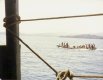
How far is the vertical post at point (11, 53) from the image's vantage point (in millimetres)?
2434

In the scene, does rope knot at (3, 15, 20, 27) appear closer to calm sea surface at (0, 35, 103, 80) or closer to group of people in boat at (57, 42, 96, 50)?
calm sea surface at (0, 35, 103, 80)

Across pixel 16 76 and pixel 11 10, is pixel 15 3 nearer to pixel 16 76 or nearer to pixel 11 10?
pixel 11 10

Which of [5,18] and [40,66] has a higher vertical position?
[5,18]

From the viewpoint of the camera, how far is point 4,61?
2482 mm

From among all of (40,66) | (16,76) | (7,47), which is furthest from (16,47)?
(40,66)

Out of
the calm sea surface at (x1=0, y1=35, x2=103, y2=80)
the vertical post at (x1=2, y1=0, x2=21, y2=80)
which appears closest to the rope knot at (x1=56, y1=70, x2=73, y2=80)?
the vertical post at (x1=2, y1=0, x2=21, y2=80)

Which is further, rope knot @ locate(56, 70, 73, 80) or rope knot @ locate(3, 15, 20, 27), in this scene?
rope knot @ locate(3, 15, 20, 27)

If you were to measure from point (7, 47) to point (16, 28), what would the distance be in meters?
0.21

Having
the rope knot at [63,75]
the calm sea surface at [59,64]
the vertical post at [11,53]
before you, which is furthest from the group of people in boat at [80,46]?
the rope knot at [63,75]

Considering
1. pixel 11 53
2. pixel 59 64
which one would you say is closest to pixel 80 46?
pixel 59 64

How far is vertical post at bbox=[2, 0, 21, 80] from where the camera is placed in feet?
7.98

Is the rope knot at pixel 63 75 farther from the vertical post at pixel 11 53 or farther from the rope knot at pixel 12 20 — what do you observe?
the rope knot at pixel 12 20

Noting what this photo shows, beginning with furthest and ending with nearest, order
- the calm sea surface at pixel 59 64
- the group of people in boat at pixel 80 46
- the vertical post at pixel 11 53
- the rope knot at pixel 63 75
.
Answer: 1. the group of people in boat at pixel 80 46
2. the calm sea surface at pixel 59 64
3. the vertical post at pixel 11 53
4. the rope knot at pixel 63 75

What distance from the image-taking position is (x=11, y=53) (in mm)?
2439
